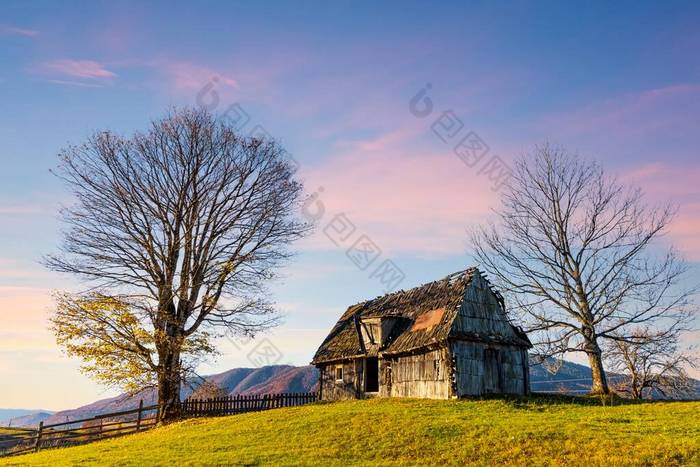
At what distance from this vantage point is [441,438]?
17812 mm

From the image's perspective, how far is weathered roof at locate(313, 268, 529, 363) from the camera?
95.6 feet

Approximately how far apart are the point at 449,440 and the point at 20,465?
15162mm

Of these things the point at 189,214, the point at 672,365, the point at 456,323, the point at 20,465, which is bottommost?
the point at 20,465

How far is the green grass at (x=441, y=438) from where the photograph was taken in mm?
15516

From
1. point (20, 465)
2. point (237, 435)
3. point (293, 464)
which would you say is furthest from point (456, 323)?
point (20, 465)

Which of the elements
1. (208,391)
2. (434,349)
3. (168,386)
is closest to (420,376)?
(434,349)

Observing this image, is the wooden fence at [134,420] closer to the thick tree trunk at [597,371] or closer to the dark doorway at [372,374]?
the dark doorway at [372,374]

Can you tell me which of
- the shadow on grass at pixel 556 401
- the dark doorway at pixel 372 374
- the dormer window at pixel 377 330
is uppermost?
the dormer window at pixel 377 330

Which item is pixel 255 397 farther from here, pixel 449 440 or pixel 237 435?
pixel 449 440

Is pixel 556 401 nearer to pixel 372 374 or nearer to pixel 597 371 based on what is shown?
pixel 597 371

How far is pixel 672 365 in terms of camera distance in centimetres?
3061

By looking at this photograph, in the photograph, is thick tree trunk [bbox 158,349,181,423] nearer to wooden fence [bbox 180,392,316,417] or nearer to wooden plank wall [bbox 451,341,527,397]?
wooden fence [bbox 180,392,316,417]

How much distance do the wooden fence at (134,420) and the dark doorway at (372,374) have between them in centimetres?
613

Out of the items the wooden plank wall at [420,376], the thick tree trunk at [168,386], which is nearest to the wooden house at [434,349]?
the wooden plank wall at [420,376]
